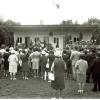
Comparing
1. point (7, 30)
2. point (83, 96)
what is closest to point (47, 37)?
point (7, 30)

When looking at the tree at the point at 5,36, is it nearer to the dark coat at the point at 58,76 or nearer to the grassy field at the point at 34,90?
Result: the grassy field at the point at 34,90

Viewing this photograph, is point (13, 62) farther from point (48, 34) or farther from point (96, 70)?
point (48, 34)

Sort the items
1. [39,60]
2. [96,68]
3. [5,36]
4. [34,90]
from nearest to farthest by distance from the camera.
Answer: [96,68], [34,90], [39,60], [5,36]

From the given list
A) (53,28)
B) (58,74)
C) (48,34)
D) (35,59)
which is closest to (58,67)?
(58,74)

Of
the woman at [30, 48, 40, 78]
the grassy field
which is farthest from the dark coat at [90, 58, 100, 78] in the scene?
the woman at [30, 48, 40, 78]

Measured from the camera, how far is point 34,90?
16.2 meters

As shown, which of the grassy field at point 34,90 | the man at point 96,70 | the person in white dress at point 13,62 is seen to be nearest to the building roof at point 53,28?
the grassy field at point 34,90

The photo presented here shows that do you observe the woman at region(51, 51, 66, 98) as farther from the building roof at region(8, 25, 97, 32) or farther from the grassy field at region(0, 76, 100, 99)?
the building roof at region(8, 25, 97, 32)

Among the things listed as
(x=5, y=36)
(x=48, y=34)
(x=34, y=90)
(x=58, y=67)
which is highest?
(x=48, y=34)

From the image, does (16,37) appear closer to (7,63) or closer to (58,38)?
(58,38)

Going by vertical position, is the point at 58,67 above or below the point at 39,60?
above

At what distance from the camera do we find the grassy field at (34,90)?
47.5 ft

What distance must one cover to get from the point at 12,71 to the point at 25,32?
20.0 meters

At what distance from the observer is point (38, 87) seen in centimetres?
1725
